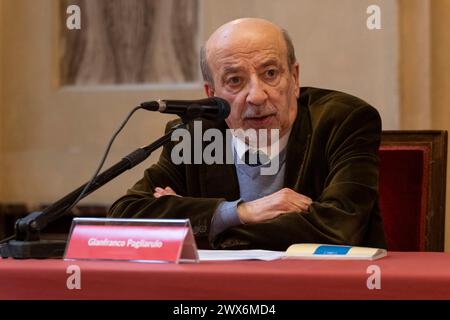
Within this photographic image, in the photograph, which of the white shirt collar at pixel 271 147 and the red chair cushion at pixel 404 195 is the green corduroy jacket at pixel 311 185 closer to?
the white shirt collar at pixel 271 147

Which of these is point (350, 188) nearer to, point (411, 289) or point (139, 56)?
point (411, 289)

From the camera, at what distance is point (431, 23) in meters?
3.45

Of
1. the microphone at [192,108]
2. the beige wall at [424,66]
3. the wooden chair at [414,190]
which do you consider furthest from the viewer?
the beige wall at [424,66]

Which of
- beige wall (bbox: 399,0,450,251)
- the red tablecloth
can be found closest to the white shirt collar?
the red tablecloth

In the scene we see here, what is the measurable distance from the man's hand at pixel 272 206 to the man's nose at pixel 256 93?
0.28 metres

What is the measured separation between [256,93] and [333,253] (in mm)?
780

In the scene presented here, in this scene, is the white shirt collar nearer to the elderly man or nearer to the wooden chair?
the elderly man

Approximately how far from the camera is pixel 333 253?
173 cm

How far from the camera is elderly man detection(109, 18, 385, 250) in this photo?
2.24m

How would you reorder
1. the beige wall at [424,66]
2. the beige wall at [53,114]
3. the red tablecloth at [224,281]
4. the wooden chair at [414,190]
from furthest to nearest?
the beige wall at [53,114], the beige wall at [424,66], the wooden chair at [414,190], the red tablecloth at [224,281]

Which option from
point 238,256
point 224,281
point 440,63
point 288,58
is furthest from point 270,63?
point 440,63

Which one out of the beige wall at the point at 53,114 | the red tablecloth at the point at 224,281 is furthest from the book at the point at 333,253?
the beige wall at the point at 53,114

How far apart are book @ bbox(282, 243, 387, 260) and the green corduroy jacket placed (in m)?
0.37

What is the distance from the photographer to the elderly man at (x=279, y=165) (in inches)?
88.2
